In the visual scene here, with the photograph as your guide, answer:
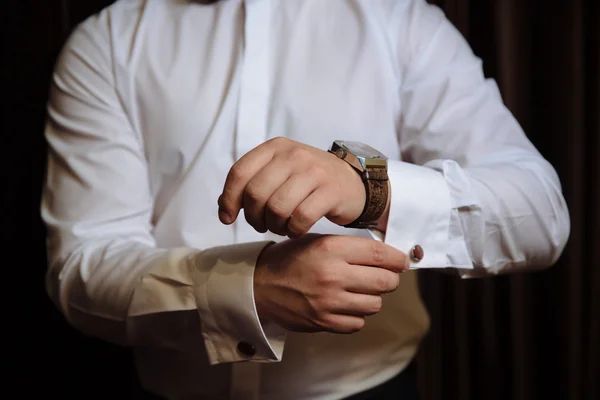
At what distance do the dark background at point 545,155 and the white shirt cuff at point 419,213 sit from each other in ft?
1.52

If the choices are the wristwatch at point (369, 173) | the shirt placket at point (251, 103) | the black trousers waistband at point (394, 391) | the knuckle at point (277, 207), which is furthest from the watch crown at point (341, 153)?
the black trousers waistband at point (394, 391)

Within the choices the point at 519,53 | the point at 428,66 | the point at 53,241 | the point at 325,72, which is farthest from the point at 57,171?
the point at 519,53

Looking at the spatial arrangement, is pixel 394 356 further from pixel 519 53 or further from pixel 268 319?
pixel 519 53

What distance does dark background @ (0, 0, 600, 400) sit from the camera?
1018 mm

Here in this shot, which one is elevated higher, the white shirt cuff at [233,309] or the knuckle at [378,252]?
the knuckle at [378,252]

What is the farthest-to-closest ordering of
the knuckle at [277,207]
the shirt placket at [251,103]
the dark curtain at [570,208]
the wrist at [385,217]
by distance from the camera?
the dark curtain at [570,208] < the shirt placket at [251,103] < the wrist at [385,217] < the knuckle at [277,207]

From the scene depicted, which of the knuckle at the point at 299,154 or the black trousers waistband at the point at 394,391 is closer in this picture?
the knuckle at the point at 299,154

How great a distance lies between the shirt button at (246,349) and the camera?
652mm

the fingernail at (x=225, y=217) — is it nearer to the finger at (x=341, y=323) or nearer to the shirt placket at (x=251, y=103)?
the finger at (x=341, y=323)

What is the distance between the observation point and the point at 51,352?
122 centimetres

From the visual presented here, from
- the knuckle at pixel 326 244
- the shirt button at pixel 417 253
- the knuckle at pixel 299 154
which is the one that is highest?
the knuckle at pixel 299 154

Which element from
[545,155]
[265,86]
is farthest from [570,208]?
[265,86]

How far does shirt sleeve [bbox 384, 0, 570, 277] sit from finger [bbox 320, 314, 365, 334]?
0.09 m

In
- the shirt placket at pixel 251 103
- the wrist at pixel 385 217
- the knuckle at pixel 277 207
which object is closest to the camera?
the knuckle at pixel 277 207
